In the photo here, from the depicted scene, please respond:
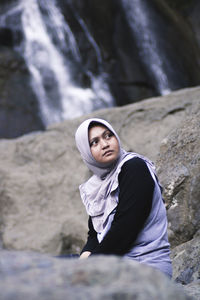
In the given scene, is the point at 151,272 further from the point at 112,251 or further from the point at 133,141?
the point at 133,141

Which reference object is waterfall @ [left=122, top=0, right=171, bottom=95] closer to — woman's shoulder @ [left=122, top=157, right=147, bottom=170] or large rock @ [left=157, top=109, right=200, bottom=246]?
large rock @ [left=157, top=109, right=200, bottom=246]

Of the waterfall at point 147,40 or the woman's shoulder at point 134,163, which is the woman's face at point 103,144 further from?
the waterfall at point 147,40

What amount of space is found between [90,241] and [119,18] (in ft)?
32.3

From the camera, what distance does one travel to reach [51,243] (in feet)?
15.9

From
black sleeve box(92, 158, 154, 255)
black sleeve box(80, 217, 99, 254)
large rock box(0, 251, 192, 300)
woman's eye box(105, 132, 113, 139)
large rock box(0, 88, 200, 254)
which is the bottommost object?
large rock box(0, 88, 200, 254)

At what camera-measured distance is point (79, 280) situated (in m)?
1.00

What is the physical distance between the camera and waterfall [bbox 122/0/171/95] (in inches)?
417

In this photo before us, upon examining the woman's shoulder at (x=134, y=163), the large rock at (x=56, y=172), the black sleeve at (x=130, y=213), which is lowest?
the large rock at (x=56, y=172)

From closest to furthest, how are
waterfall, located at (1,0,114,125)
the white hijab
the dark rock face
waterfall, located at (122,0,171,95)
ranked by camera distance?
1. the white hijab
2. waterfall, located at (1,0,114,125)
3. the dark rock face
4. waterfall, located at (122,0,171,95)

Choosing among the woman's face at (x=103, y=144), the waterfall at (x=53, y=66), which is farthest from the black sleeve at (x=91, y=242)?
the waterfall at (x=53, y=66)

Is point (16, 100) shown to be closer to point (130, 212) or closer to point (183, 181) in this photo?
point (183, 181)

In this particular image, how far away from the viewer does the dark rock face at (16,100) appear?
9.68m

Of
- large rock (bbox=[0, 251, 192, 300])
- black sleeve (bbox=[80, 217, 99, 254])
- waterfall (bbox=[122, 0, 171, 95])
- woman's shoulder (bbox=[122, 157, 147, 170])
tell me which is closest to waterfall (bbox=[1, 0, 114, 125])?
A: waterfall (bbox=[122, 0, 171, 95])

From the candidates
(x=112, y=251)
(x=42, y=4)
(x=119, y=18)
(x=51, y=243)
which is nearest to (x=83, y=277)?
(x=112, y=251)
